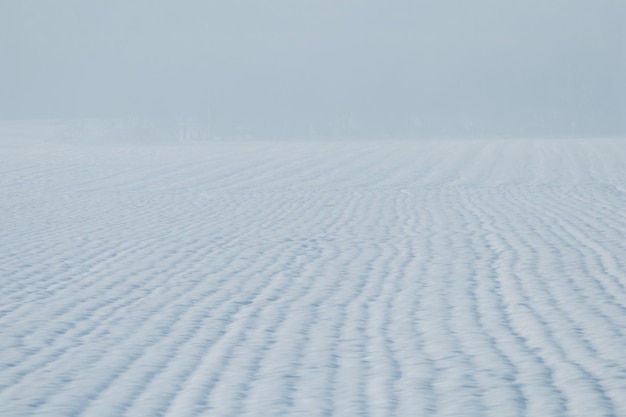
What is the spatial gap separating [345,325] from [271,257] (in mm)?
3111

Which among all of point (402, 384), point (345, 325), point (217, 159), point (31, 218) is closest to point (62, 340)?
point (345, 325)

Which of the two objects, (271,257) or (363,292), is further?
(271,257)

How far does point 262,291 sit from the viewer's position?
7.21 m

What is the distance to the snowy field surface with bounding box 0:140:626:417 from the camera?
4488mm

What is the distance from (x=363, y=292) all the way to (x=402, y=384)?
246cm

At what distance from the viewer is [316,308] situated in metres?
6.52

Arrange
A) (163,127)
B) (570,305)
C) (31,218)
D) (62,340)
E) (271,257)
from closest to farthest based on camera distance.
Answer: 1. (62,340)
2. (570,305)
3. (271,257)
4. (31,218)
5. (163,127)

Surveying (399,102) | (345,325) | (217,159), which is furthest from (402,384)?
(399,102)

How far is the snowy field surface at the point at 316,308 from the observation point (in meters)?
4.49

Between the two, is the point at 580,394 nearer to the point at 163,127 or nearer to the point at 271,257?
the point at 271,257

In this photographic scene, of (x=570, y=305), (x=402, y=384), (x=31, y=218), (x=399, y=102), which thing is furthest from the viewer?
(x=399, y=102)

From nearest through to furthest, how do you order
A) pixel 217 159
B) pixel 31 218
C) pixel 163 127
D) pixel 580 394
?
1. pixel 580 394
2. pixel 31 218
3. pixel 217 159
4. pixel 163 127

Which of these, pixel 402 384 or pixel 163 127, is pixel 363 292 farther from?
pixel 163 127

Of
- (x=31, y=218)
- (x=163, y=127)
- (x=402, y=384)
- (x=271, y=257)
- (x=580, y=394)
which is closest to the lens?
(x=580, y=394)
